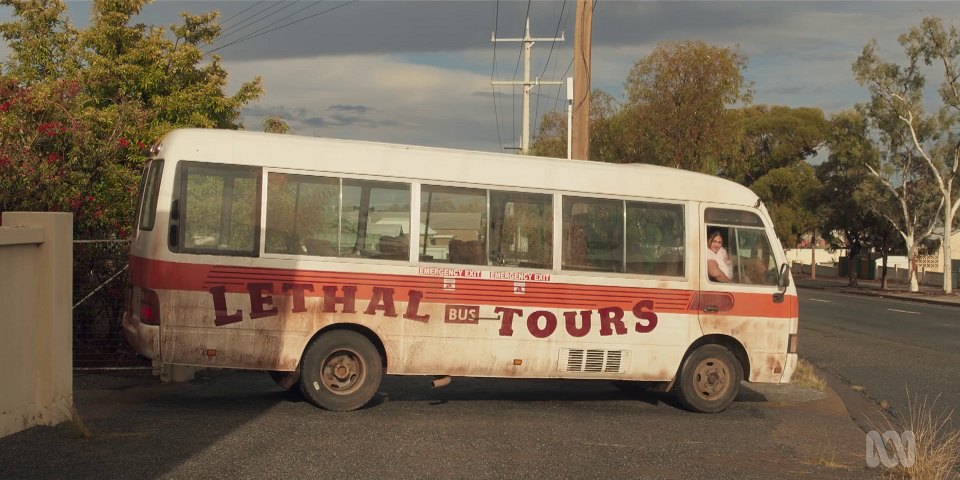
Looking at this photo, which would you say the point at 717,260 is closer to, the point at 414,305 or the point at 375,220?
the point at 414,305

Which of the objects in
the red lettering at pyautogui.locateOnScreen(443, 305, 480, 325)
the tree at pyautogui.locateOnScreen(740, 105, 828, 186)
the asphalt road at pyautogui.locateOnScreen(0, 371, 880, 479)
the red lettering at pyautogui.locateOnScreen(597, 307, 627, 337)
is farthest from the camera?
the tree at pyautogui.locateOnScreen(740, 105, 828, 186)

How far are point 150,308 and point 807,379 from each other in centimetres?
878

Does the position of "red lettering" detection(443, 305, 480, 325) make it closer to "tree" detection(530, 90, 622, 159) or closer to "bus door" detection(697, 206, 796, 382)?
"bus door" detection(697, 206, 796, 382)

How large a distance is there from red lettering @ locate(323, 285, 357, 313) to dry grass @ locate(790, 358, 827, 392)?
263 inches

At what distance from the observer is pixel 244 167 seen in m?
10.1

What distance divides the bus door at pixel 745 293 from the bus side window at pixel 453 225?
260cm

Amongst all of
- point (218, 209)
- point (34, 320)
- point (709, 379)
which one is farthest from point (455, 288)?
point (34, 320)

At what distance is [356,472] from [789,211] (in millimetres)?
62502

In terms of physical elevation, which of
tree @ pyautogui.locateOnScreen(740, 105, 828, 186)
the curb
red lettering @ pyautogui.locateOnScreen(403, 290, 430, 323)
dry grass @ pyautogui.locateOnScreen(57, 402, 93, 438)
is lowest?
dry grass @ pyautogui.locateOnScreen(57, 402, 93, 438)

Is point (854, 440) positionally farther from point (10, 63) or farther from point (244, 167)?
point (10, 63)

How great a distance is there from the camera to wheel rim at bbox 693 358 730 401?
11336mm

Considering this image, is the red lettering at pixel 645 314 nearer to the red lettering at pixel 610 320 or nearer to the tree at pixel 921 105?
the red lettering at pixel 610 320

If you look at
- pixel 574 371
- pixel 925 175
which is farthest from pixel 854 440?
pixel 925 175

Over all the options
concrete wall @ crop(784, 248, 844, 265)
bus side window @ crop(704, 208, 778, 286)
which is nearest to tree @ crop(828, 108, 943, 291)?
concrete wall @ crop(784, 248, 844, 265)
